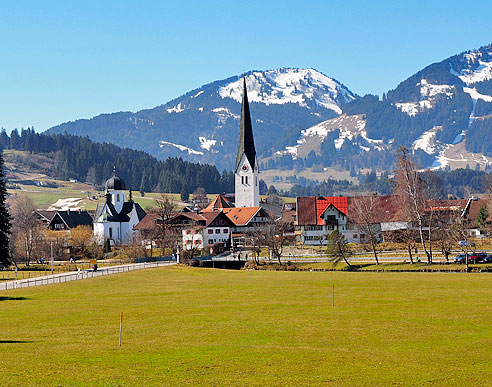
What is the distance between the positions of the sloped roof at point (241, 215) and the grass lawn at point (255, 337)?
7957 centimetres

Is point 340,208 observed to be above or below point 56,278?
above

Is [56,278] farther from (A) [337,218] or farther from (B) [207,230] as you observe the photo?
Result: (B) [207,230]

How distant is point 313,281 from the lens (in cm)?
5881

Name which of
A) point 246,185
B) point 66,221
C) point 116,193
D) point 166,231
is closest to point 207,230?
point 166,231

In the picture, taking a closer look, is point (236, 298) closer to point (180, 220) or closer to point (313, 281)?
point (313, 281)

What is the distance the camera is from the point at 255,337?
99.1ft

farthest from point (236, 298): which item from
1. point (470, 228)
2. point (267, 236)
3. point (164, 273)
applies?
point (470, 228)

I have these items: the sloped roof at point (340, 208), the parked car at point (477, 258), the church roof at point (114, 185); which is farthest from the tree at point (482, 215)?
the church roof at point (114, 185)

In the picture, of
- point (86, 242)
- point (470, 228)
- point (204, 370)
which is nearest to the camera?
point (204, 370)

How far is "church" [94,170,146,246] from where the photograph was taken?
462ft

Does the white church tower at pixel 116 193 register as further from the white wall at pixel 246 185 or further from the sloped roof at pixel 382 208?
the sloped roof at pixel 382 208

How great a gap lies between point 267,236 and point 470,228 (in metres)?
34.1

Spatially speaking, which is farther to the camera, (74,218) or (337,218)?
(74,218)

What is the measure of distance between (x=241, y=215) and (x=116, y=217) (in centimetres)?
2505
